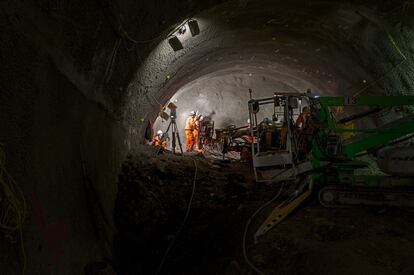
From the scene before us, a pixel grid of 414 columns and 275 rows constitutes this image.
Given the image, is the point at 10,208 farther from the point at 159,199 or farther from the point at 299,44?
the point at 299,44

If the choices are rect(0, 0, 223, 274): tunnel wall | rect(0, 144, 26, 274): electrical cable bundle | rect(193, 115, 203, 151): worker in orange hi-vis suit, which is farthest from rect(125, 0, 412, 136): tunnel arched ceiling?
rect(193, 115, 203, 151): worker in orange hi-vis suit

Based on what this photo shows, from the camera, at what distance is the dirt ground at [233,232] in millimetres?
4328

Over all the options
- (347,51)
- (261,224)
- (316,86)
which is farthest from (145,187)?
(316,86)

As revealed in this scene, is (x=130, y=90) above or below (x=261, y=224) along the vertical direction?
above

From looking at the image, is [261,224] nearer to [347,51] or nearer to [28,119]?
[28,119]

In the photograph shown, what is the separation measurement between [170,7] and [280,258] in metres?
4.12

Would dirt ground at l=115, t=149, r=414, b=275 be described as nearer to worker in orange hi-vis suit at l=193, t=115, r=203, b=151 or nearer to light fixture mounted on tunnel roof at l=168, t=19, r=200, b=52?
light fixture mounted on tunnel roof at l=168, t=19, r=200, b=52

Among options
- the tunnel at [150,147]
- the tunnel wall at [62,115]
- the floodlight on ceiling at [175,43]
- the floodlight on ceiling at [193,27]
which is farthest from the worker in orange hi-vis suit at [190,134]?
the tunnel wall at [62,115]

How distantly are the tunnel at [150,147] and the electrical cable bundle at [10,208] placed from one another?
15 millimetres

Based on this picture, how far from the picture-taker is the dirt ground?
170 inches

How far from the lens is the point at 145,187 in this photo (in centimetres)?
701

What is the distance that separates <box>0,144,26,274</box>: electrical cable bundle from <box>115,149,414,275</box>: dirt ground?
2829 millimetres

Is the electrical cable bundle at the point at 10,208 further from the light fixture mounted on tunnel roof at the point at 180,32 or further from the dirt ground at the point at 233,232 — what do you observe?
the light fixture mounted on tunnel roof at the point at 180,32

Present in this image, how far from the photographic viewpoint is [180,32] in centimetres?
748
